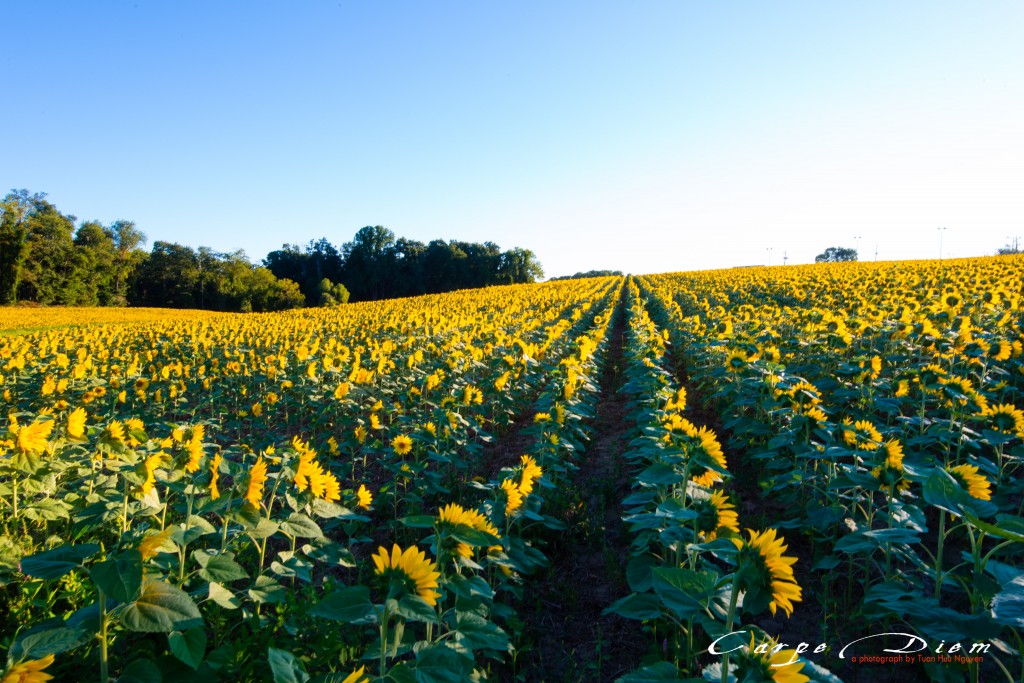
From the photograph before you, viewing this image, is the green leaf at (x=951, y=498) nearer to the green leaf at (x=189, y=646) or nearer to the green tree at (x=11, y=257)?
the green leaf at (x=189, y=646)

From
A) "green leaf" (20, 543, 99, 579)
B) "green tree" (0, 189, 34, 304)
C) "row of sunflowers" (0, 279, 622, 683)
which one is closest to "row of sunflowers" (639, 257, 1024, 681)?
"row of sunflowers" (0, 279, 622, 683)

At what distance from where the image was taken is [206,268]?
63.9m

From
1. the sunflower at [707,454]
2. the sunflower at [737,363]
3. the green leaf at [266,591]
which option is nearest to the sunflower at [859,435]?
the sunflower at [707,454]

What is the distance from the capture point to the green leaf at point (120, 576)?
1.29m

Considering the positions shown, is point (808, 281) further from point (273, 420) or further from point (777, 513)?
point (273, 420)

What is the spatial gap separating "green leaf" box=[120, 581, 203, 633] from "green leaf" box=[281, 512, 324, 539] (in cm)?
62

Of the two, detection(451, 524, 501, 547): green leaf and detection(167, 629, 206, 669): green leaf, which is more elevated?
detection(451, 524, 501, 547): green leaf

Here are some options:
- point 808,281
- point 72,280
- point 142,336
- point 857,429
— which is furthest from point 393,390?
point 72,280

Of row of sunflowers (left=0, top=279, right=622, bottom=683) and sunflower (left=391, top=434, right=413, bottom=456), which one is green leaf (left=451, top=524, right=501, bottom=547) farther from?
sunflower (left=391, top=434, right=413, bottom=456)

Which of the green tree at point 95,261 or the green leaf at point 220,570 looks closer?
the green leaf at point 220,570

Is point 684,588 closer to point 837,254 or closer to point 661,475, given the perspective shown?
point 661,475

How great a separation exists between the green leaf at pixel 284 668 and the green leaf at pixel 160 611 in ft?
0.86

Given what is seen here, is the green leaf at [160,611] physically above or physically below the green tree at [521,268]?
below

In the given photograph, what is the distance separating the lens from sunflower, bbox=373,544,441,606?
148 cm
